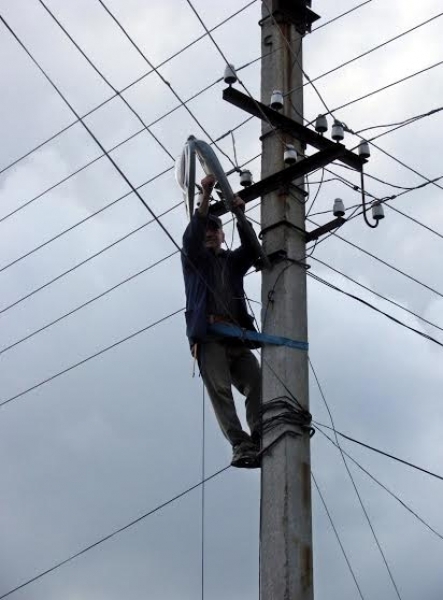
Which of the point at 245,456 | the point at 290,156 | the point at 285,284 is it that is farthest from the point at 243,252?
the point at 245,456

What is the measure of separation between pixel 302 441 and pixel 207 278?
1.58 m

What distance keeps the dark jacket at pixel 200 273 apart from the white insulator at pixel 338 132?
1.04m

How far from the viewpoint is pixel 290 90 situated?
10156mm

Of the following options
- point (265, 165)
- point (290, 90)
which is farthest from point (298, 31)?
point (265, 165)

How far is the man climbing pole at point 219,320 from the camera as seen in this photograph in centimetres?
895

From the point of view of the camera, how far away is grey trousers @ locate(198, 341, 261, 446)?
888cm

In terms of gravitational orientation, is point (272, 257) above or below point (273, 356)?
above

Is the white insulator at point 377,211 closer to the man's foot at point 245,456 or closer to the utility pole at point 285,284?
the utility pole at point 285,284

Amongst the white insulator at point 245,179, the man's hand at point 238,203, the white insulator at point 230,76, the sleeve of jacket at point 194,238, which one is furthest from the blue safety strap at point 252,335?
the white insulator at point 230,76

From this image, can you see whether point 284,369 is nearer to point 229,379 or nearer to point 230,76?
point 229,379

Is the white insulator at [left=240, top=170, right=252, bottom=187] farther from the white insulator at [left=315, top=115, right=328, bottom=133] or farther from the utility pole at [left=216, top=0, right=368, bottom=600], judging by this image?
the white insulator at [left=315, top=115, right=328, bottom=133]

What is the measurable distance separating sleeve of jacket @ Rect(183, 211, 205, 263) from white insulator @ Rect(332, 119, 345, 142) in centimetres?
127

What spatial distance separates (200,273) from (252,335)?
0.68m

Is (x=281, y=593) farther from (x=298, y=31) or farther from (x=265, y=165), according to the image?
(x=298, y=31)
